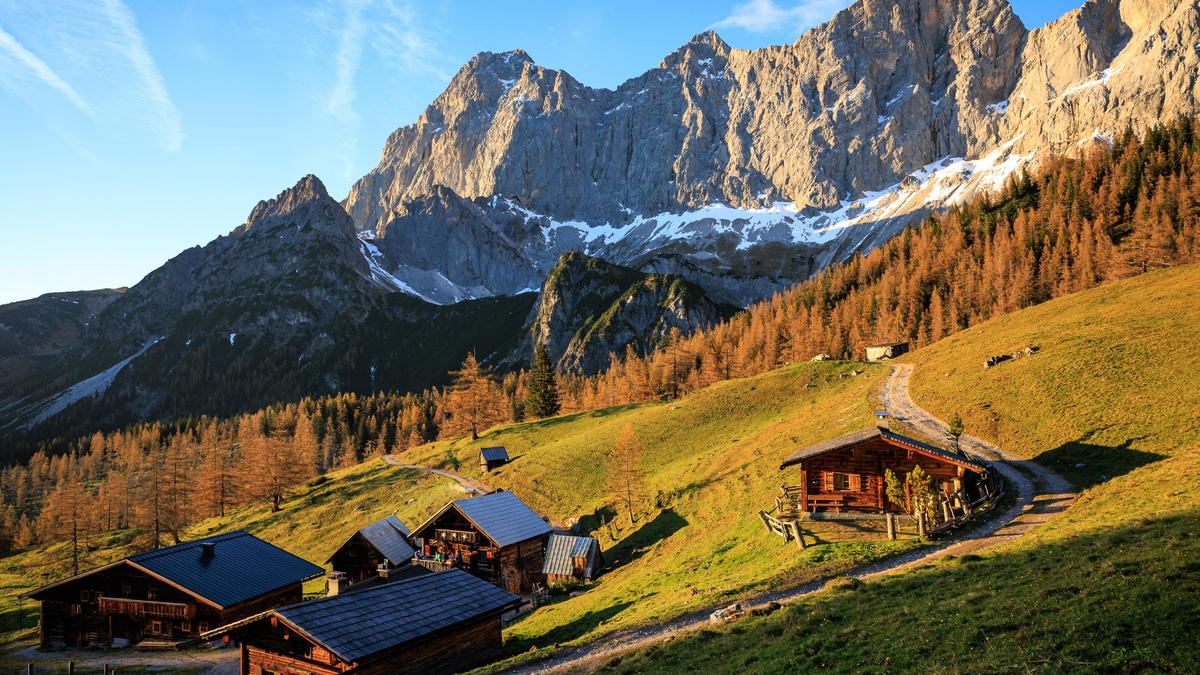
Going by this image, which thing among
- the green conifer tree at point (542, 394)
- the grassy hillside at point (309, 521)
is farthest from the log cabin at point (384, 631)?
the green conifer tree at point (542, 394)

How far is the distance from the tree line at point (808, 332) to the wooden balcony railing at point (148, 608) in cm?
4726

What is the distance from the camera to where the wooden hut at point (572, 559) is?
51750mm

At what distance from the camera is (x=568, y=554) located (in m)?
53.2

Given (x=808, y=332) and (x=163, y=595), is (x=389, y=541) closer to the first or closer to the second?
(x=163, y=595)

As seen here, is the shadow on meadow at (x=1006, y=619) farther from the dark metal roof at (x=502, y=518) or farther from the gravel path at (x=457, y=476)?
the gravel path at (x=457, y=476)

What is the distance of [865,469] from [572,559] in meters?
24.2

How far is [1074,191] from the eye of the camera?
461 ft

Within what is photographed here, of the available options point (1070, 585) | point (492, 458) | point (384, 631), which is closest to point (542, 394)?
point (492, 458)

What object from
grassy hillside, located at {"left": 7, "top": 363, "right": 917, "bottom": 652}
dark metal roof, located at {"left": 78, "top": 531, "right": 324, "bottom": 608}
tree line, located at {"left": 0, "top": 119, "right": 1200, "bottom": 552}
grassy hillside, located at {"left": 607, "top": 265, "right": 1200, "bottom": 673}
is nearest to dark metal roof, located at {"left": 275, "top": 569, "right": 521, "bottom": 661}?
grassy hillside, located at {"left": 7, "top": 363, "right": 917, "bottom": 652}

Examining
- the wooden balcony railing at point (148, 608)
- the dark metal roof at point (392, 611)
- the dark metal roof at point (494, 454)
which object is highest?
the dark metal roof at point (494, 454)

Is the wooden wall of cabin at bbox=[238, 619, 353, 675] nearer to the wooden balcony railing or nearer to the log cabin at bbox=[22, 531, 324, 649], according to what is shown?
the log cabin at bbox=[22, 531, 324, 649]

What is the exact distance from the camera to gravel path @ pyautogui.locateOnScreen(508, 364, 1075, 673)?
87.1 feet

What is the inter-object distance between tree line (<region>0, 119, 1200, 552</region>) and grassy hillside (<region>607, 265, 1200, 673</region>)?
74.4 metres

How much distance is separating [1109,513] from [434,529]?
49.2 m
